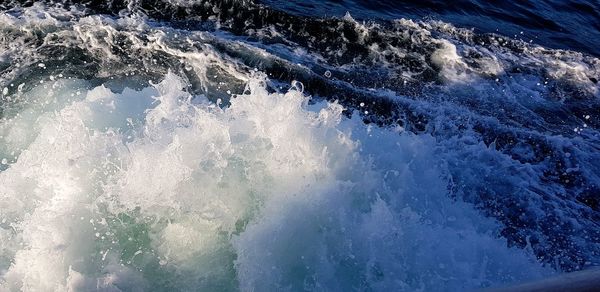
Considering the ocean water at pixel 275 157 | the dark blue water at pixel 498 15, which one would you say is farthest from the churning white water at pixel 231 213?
the dark blue water at pixel 498 15

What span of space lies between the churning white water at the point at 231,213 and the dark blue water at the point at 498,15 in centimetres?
494

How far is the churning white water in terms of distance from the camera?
3.75 meters

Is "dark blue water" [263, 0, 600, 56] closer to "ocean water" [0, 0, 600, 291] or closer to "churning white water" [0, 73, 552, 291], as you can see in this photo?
"ocean water" [0, 0, 600, 291]

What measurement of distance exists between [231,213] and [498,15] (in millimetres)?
8892

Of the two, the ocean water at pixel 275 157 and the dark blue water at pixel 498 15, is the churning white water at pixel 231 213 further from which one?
the dark blue water at pixel 498 15

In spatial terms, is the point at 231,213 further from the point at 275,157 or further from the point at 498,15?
the point at 498,15

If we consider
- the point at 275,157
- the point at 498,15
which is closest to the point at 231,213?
the point at 275,157

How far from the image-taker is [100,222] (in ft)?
13.1

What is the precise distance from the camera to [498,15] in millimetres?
10375

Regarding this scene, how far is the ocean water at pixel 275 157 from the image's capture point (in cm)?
384

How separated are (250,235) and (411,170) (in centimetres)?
204

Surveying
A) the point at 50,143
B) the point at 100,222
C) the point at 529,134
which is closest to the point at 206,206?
the point at 100,222

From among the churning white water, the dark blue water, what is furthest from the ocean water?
the dark blue water

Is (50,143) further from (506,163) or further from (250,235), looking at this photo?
(506,163)
